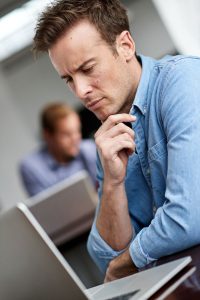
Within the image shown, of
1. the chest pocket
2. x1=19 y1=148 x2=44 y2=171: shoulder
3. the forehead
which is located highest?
the forehead

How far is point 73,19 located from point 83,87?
0.18m

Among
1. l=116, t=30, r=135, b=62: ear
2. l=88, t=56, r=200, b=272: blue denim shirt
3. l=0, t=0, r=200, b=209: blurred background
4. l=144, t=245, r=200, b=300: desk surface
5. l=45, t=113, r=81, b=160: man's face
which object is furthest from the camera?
l=0, t=0, r=200, b=209: blurred background

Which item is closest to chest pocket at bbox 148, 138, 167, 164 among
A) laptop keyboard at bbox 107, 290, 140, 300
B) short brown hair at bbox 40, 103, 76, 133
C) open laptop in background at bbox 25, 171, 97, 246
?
laptop keyboard at bbox 107, 290, 140, 300

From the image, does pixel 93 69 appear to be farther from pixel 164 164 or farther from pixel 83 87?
pixel 164 164

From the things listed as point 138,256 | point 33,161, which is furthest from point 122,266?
point 33,161

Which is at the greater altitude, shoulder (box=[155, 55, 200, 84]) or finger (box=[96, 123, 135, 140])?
shoulder (box=[155, 55, 200, 84])

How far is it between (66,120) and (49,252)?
3169 mm

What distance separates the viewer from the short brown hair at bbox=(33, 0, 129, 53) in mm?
1618

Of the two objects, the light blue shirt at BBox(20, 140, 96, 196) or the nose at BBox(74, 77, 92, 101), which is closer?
the nose at BBox(74, 77, 92, 101)

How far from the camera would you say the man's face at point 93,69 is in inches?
62.5

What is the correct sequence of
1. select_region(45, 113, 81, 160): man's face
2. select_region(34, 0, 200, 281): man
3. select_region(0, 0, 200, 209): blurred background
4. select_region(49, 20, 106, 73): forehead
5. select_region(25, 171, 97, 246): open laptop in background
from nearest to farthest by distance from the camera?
select_region(34, 0, 200, 281): man, select_region(49, 20, 106, 73): forehead, select_region(25, 171, 97, 246): open laptop in background, select_region(45, 113, 81, 160): man's face, select_region(0, 0, 200, 209): blurred background

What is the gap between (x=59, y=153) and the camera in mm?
4270

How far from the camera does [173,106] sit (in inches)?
56.8

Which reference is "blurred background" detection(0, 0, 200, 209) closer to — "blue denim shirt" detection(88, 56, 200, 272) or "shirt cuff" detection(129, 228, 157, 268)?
"blue denim shirt" detection(88, 56, 200, 272)
